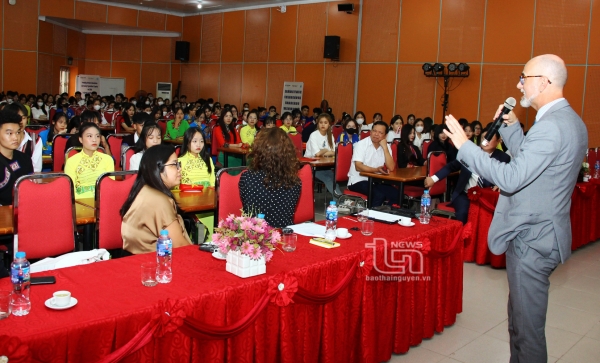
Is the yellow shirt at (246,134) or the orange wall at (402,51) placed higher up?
the orange wall at (402,51)

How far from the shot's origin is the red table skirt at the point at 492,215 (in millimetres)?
5209

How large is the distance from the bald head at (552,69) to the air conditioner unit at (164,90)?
18.3m

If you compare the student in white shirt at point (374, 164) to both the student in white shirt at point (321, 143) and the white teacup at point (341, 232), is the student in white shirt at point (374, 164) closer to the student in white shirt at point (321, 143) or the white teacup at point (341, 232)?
the student in white shirt at point (321, 143)

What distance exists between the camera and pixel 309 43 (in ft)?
51.5

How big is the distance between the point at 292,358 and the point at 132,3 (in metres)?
17.5

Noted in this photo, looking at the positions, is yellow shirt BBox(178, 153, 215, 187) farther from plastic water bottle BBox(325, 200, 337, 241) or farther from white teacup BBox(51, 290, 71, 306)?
white teacup BBox(51, 290, 71, 306)

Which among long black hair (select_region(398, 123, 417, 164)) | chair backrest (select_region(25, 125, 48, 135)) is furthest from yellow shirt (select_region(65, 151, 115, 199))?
long black hair (select_region(398, 123, 417, 164))

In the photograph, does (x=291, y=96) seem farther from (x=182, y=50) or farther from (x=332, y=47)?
(x=182, y=50)

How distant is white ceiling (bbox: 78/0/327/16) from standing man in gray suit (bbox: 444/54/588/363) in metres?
14.1

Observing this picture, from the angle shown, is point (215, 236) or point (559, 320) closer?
point (215, 236)

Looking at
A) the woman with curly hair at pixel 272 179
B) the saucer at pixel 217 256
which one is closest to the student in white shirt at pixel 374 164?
the woman with curly hair at pixel 272 179

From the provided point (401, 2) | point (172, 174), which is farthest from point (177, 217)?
point (401, 2)

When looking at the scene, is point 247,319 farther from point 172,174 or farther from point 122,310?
point 172,174

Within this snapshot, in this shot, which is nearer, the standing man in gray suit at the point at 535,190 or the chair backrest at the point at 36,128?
the standing man in gray suit at the point at 535,190
